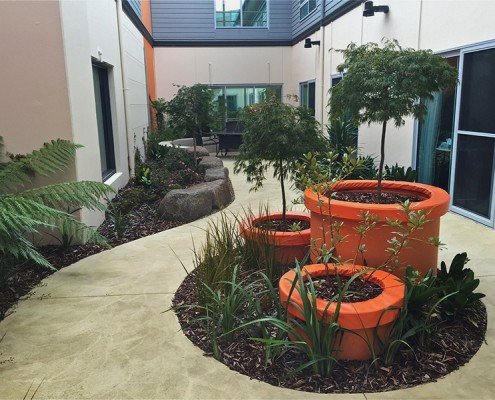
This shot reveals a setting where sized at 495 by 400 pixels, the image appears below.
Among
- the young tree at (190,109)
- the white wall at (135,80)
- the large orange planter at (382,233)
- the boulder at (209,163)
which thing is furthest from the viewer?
the white wall at (135,80)

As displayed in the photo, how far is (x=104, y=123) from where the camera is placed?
6844mm

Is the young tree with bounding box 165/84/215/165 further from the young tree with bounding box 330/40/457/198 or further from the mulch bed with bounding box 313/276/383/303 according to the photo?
the mulch bed with bounding box 313/276/383/303

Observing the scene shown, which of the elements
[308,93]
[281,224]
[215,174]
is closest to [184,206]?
[215,174]

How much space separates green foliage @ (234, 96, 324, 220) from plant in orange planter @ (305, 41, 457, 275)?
370 mm

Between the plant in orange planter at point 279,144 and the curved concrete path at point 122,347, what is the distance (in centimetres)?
89

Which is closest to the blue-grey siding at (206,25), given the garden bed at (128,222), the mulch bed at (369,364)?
the garden bed at (128,222)

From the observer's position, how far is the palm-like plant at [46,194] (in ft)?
10.2

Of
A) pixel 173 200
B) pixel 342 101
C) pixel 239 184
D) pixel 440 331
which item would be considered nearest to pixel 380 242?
pixel 440 331

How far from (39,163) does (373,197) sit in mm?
2845

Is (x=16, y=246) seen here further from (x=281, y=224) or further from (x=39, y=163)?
(x=281, y=224)

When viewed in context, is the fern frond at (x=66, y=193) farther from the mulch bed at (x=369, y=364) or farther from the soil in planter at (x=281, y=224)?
the mulch bed at (x=369, y=364)

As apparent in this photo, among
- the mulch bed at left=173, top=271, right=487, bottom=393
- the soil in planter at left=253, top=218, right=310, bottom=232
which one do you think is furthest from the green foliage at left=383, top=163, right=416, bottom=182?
the mulch bed at left=173, top=271, right=487, bottom=393

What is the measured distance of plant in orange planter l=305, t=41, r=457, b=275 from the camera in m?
3.05

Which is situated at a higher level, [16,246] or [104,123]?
[104,123]
